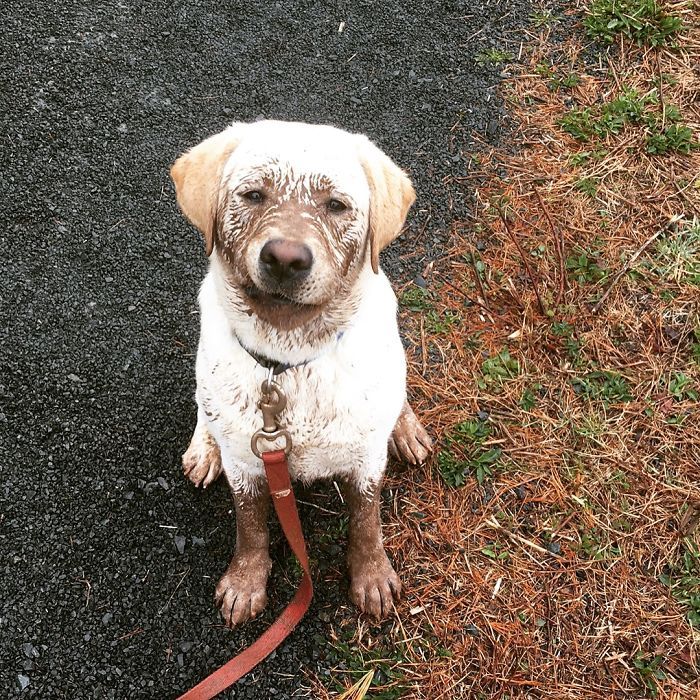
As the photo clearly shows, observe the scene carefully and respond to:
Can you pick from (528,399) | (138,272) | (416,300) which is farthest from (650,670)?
(138,272)

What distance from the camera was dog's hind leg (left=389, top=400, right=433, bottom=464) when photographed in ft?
11.1

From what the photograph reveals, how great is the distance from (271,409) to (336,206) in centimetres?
71

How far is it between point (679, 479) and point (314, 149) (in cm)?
237

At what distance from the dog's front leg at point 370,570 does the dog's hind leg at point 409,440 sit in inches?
14.6

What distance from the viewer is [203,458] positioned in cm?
331

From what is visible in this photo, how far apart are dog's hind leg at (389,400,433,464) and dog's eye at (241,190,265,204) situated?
4.77ft

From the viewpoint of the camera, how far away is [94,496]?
333 centimetres

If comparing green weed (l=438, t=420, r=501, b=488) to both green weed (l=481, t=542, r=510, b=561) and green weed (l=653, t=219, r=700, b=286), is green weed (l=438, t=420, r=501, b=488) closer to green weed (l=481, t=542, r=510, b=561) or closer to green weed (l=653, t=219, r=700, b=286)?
green weed (l=481, t=542, r=510, b=561)

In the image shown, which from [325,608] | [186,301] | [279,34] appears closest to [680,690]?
[325,608]

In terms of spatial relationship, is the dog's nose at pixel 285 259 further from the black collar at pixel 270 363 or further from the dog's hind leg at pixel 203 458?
the dog's hind leg at pixel 203 458

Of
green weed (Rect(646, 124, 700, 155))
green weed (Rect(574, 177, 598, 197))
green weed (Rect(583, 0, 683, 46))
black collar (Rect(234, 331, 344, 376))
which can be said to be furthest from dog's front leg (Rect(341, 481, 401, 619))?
green weed (Rect(583, 0, 683, 46))

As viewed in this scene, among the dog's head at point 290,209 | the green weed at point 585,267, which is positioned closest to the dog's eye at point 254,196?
the dog's head at point 290,209

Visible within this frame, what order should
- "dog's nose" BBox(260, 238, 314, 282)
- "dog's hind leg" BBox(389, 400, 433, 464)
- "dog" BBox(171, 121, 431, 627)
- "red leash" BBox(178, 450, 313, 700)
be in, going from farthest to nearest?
"dog's hind leg" BBox(389, 400, 433, 464), "red leash" BBox(178, 450, 313, 700), "dog" BBox(171, 121, 431, 627), "dog's nose" BBox(260, 238, 314, 282)

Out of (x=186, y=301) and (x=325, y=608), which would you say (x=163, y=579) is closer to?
(x=325, y=608)
